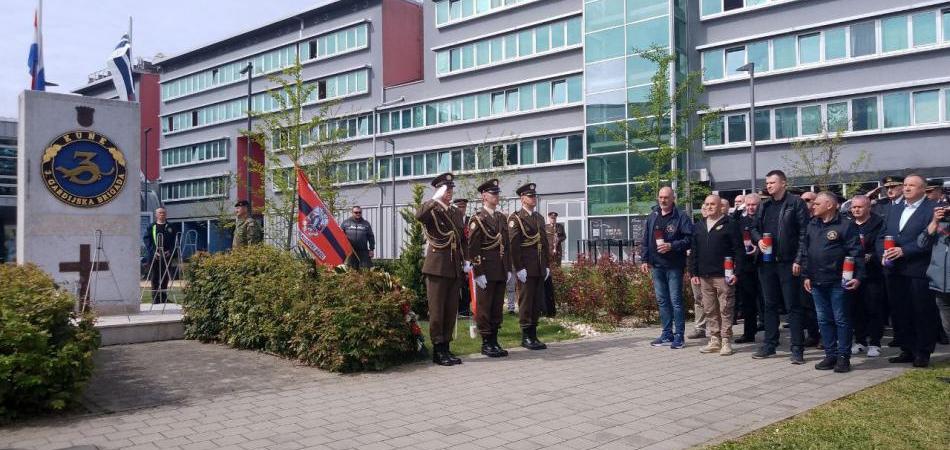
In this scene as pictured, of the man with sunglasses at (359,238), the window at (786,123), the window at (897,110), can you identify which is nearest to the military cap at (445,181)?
the man with sunglasses at (359,238)

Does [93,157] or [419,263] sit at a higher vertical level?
[93,157]

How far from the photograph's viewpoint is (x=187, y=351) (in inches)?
388

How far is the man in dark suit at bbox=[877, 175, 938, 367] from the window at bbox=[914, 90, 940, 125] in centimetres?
2651

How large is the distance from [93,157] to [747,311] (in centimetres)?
1025

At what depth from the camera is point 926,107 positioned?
102 ft

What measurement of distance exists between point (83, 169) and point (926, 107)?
32.2m

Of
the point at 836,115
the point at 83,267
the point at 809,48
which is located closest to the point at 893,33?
the point at 809,48

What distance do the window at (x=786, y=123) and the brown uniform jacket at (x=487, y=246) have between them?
29004mm

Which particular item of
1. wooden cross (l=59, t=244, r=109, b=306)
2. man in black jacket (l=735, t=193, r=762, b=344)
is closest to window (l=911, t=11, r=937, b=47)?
man in black jacket (l=735, t=193, r=762, b=344)

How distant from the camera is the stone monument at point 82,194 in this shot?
35.9ft

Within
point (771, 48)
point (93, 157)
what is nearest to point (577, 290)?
point (93, 157)

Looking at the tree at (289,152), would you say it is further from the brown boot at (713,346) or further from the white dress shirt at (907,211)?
the white dress shirt at (907,211)

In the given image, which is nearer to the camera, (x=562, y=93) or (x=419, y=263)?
(x=419, y=263)

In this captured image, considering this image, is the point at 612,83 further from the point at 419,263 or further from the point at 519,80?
the point at 419,263
